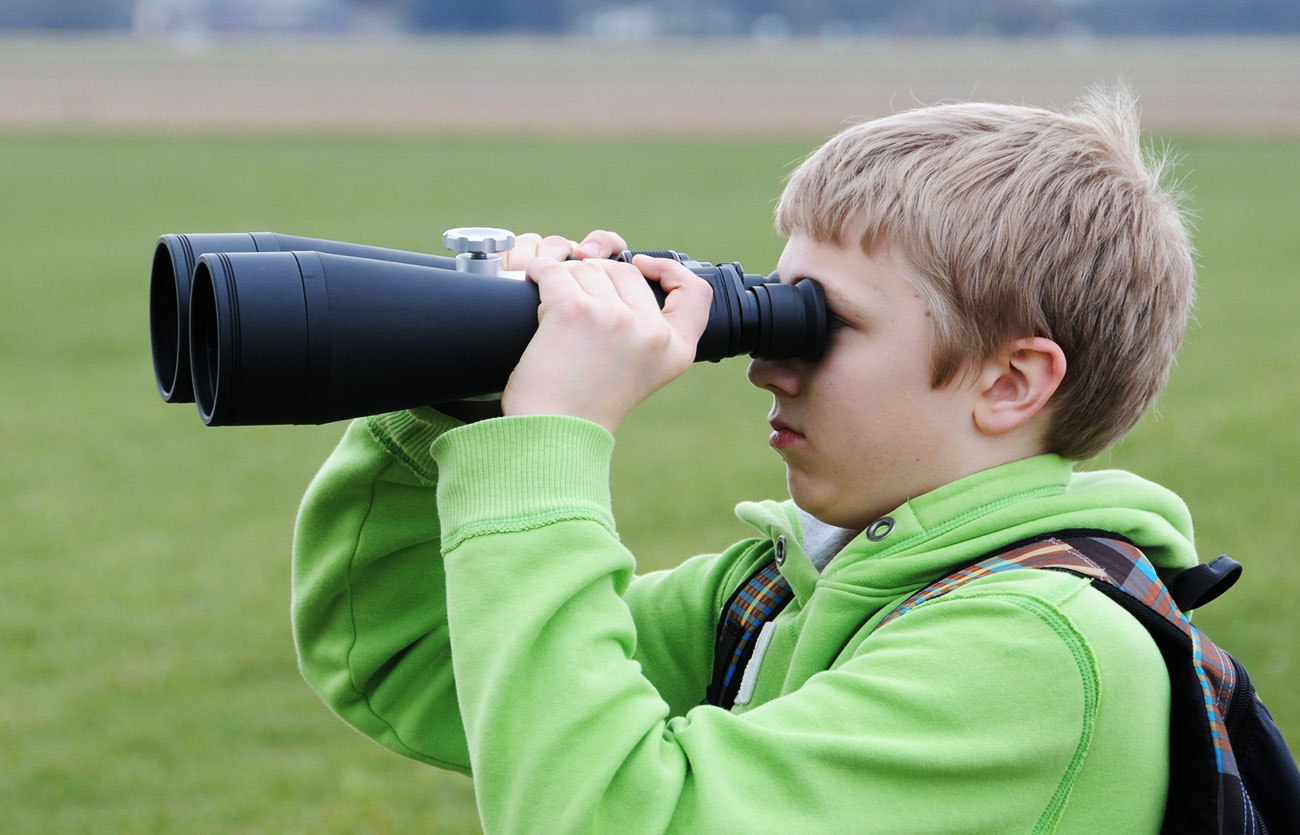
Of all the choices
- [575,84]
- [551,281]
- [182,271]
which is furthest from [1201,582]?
A: [575,84]

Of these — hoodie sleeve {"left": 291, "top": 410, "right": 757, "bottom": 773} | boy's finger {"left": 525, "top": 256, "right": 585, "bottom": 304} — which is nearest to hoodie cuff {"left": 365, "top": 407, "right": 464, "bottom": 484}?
hoodie sleeve {"left": 291, "top": 410, "right": 757, "bottom": 773}

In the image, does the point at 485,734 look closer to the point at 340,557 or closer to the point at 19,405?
the point at 340,557

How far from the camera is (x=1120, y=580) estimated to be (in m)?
1.34

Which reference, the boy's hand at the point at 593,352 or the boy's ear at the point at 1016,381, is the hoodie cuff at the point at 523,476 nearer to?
the boy's hand at the point at 593,352

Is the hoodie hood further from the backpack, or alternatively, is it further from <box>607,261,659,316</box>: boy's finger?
<box>607,261,659,316</box>: boy's finger

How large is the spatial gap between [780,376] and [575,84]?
47.8 meters

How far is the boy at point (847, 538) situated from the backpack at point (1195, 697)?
24mm

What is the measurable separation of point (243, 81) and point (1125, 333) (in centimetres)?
4935

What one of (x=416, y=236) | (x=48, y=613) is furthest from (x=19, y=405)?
(x=416, y=236)

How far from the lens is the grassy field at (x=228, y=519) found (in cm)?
363

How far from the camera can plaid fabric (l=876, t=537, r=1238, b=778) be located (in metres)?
1.31

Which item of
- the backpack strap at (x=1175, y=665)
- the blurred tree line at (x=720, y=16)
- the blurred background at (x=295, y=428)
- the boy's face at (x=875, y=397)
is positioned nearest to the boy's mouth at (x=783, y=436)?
the boy's face at (x=875, y=397)

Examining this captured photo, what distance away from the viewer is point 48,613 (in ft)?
15.9

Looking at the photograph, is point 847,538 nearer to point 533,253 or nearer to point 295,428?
point 533,253
